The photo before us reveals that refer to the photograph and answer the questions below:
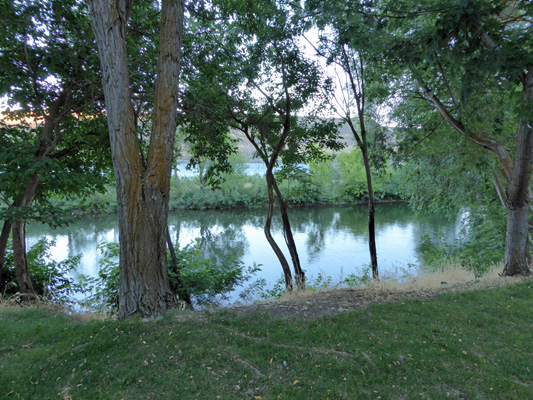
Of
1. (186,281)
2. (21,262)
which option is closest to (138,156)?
(21,262)

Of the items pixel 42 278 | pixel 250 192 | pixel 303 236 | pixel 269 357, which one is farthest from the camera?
pixel 250 192

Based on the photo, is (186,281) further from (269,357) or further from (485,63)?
(485,63)

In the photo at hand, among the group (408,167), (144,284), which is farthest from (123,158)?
(408,167)

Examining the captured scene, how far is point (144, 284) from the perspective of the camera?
148 inches

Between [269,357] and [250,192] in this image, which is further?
Answer: [250,192]

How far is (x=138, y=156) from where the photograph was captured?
373cm

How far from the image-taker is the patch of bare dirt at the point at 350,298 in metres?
4.42

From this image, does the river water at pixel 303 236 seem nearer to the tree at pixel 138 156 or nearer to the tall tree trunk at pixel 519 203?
→ the tall tree trunk at pixel 519 203

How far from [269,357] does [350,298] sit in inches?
87.1

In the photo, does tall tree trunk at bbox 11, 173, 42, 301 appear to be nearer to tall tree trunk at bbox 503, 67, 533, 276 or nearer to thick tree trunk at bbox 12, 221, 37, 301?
thick tree trunk at bbox 12, 221, 37, 301

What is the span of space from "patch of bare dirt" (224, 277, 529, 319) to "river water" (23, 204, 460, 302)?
154 inches

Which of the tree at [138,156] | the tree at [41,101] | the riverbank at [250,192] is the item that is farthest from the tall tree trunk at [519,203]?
the riverbank at [250,192]

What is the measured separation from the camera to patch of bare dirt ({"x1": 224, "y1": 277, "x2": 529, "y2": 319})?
4.42 metres

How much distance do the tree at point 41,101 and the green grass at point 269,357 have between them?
225 cm
